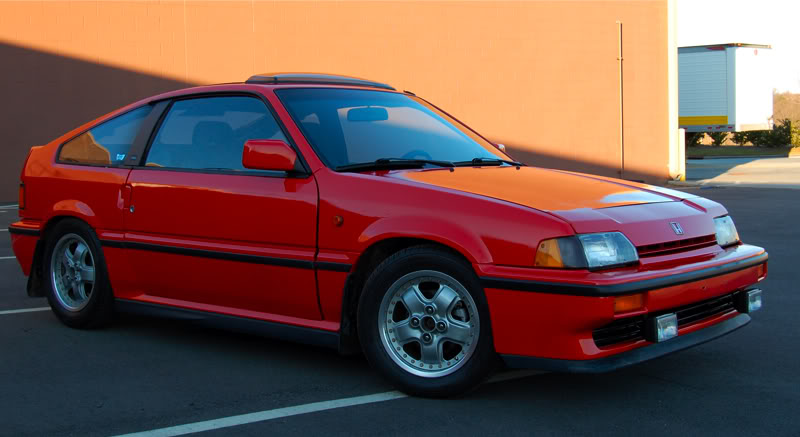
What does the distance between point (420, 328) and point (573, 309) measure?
2.46ft

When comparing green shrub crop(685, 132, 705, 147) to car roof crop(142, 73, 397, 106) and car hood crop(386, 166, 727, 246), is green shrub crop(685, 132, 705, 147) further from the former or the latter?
car hood crop(386, 166, 727, 246)

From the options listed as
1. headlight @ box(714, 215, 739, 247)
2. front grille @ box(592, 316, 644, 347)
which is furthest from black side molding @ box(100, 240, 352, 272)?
headlight @ box(714, 215, 739, 247)

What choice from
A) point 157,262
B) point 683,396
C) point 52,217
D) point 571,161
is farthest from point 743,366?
point 571,161

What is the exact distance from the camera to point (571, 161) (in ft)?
69.8

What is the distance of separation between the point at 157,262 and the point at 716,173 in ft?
73.1

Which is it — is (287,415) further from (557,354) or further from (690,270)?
(690,270)

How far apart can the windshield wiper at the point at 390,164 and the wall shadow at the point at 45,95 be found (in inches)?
537

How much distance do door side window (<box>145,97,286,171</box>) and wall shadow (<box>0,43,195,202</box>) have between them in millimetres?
12482

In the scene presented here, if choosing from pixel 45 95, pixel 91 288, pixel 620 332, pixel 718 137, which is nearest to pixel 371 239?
pixel 620 332

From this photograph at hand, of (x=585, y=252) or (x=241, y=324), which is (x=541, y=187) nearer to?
(x=585, y=252)

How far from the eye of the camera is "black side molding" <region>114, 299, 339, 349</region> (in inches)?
173

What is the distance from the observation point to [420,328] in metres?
4.05

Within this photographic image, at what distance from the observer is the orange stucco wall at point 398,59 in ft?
54.5

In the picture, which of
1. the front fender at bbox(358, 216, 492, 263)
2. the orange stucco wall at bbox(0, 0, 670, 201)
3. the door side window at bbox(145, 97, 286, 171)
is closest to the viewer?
the front fender at bbox(358, 216, 492, 263)
